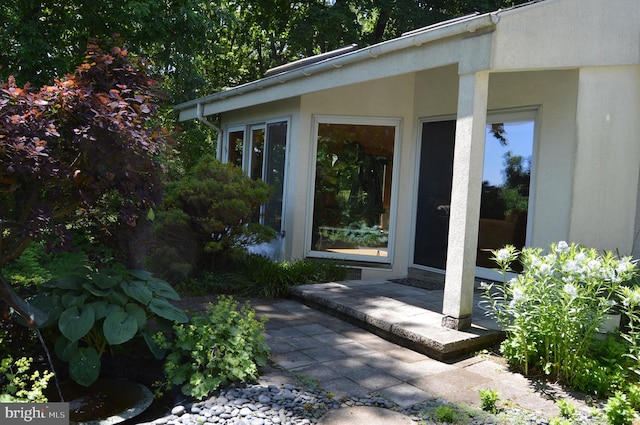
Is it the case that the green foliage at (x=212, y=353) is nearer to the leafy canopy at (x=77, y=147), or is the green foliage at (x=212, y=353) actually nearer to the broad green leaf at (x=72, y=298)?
the broad green leaf at (x=72, y=298)

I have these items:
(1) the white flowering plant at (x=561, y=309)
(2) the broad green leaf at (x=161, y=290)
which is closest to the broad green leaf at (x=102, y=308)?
(2) the broad green leaf at (x=161, y=290)

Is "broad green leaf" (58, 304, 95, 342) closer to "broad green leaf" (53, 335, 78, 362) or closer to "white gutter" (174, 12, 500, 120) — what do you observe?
"broad green leaf" (53, 335, 78, 362)

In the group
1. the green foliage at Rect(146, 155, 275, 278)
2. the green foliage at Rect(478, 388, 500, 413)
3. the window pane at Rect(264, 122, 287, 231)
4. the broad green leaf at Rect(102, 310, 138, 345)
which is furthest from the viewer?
the window pane at Rect(264, 122, 287, 231)

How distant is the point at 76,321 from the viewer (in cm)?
335

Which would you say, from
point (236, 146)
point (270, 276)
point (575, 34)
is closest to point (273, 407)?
point (270, 276)

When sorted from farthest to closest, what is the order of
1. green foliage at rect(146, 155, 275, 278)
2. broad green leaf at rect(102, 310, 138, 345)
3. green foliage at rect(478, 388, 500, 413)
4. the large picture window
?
1. the large picture window
2. green foliage at rect(146, 155, 275, 278)
3. broad green leaf at rect(102, 310, 138, 345)
4. green foliage at rect(478, 388, 500, 413)

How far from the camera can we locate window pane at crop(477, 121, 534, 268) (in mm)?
5750

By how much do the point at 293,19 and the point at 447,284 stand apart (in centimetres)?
1292

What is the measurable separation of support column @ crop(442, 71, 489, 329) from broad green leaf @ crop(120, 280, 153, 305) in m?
2.44

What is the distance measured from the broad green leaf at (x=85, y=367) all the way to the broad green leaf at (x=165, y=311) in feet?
1.53

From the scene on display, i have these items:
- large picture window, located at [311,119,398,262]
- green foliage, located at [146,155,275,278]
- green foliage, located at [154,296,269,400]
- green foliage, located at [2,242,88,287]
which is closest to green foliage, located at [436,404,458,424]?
green foliage, located at [154,296,269,400]

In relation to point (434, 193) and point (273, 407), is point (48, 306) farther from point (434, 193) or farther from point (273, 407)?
point (434, 193)

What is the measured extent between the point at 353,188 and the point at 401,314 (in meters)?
2.82

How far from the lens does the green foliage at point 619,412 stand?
2.94m
